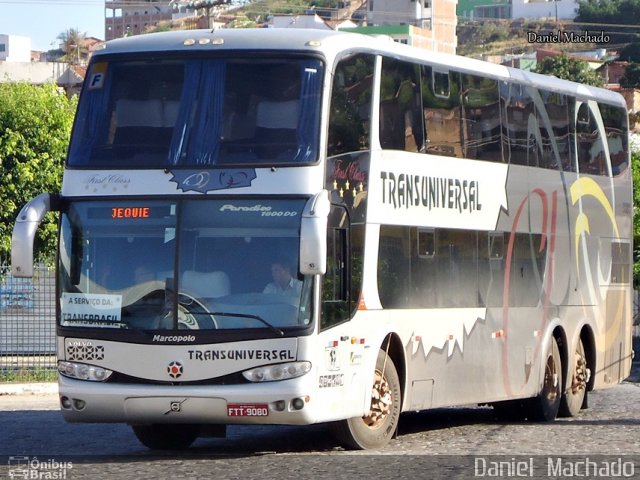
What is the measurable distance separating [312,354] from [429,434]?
390cm

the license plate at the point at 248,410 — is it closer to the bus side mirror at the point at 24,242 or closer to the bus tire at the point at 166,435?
the bus tire at the point at 166,435

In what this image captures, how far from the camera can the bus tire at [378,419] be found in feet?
42.1

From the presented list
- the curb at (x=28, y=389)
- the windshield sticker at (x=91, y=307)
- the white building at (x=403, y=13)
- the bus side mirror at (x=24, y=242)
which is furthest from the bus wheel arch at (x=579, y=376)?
the white building at (x=403, y=13)

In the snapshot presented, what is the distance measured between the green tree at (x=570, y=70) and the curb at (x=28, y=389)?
72.6m

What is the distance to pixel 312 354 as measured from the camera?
Answer: 11.8 metres

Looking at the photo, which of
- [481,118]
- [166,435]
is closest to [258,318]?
[166,435]

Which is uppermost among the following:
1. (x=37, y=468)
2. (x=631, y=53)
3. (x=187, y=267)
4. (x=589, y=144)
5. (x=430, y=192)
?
(x=631, y=53)

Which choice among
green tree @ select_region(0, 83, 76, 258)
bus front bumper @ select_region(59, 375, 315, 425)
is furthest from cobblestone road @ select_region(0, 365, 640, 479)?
green tree @ select_region(0, 83, 76, 258)

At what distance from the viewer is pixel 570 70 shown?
93.9 m

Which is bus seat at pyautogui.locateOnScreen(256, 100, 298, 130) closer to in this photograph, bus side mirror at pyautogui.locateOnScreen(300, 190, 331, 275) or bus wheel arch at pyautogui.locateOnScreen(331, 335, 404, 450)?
bus side mirror at pyautogui.locateOnScreen(300, 190, 331, 275)

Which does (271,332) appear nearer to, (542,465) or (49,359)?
(542,465)

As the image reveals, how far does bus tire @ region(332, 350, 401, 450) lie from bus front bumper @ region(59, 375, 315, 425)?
1044 mm

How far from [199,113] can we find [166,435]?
339 centimetres

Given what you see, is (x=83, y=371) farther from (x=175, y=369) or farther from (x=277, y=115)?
(x=277, y=115)
